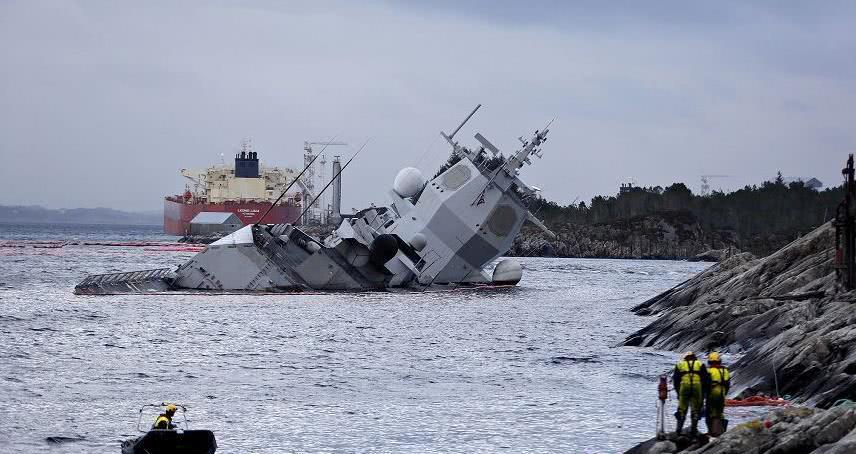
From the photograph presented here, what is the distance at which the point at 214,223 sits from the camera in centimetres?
17988

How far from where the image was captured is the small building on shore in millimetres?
178375

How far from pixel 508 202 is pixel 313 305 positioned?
14919 millimetres

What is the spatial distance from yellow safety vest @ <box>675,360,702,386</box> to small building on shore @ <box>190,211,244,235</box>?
160 metres

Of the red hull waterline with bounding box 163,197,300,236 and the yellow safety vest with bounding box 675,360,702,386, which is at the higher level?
the red hull waterline with bounding box 163,197,300,236

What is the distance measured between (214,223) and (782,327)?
15282 centimetres

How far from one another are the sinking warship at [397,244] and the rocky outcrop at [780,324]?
12.6 meters

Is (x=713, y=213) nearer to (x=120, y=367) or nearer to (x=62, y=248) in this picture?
(x=62, y=248)

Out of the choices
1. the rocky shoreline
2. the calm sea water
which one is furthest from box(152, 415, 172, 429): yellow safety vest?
the rocky shoreline

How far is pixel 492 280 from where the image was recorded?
78.0 metres

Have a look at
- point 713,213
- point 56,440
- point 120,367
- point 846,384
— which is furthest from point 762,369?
point 713,213

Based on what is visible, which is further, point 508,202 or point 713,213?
point 713,213

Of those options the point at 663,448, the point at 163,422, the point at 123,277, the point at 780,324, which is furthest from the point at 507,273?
the point at 663,448

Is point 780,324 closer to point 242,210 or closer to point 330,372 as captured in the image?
point 330,372

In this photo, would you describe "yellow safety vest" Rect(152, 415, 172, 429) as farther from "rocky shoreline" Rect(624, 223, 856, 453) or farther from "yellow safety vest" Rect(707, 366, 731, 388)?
"yellow safety vest" Rect(707, 366, 731, 388)
